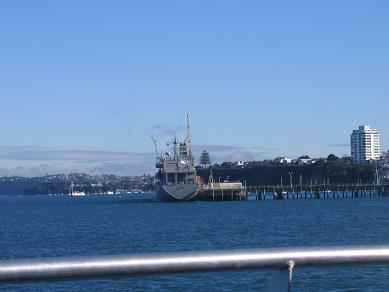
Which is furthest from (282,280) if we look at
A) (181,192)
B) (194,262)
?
(181,192)

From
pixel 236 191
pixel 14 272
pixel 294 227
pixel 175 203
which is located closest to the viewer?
pixel 14 272

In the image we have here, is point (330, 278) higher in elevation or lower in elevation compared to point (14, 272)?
lower

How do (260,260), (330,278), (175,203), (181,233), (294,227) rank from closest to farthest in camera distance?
Result: (260,260)
(330,278)
(181,233)
(294,227)
(175,203)

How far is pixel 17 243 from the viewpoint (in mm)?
56500

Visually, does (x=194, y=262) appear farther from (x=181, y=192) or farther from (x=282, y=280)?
(x=181, y=192)

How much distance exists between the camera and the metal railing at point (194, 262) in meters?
3.54

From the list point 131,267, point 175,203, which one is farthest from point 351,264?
point 175,203

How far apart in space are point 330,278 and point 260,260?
20.7 metres

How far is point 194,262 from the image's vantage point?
145 inches

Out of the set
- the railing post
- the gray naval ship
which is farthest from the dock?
the railing post

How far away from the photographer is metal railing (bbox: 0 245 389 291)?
139 inches

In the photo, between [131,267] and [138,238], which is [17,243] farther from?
[131,267]

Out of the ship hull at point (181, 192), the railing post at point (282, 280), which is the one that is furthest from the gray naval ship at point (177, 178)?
the railing post at point (282, 280)

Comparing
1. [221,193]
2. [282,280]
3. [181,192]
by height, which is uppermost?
[181,192]
